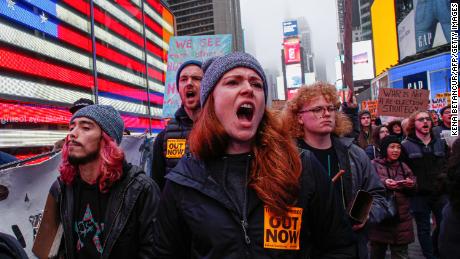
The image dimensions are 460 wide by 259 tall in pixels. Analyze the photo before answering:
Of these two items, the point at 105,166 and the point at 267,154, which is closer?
the point at 267,154

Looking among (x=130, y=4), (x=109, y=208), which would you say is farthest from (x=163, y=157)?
(x=130, y=4)

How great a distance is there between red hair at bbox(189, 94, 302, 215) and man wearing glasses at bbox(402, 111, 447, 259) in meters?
4.30

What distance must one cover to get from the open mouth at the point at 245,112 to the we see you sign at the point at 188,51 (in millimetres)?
4882

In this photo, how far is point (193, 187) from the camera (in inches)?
66.2

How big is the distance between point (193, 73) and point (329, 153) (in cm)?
158

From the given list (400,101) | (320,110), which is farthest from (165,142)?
(400,101)

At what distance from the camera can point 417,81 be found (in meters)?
33.6

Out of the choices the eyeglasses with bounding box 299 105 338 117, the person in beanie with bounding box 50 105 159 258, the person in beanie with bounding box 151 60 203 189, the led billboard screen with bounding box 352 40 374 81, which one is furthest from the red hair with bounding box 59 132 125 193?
the led billboard screen with bounding box 352 40 374 81

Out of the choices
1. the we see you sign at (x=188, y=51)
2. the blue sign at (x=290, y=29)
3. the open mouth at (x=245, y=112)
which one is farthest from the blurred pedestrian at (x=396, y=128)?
the blue sign at (x=290, y=29)

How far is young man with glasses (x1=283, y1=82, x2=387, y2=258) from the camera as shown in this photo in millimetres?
2902

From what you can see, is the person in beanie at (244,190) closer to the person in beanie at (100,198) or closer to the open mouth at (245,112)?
the open mouth at (245,112)

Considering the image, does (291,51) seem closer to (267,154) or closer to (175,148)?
(175,148)

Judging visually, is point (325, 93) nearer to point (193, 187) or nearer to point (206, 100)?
point (206, 100)

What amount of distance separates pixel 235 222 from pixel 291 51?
153m
